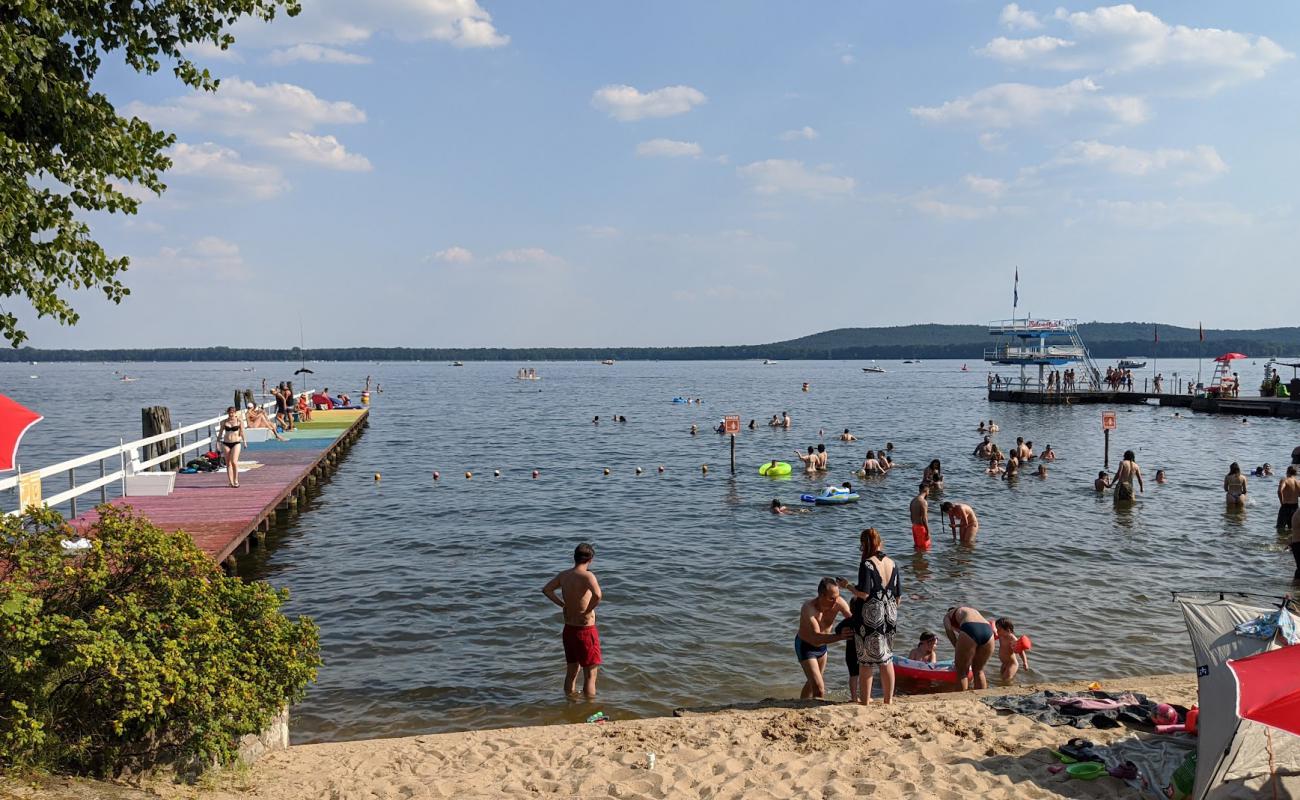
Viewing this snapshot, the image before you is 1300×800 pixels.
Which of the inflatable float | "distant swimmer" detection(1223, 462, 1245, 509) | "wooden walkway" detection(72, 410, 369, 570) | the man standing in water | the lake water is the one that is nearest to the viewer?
the lake water

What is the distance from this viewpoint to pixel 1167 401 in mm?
63875

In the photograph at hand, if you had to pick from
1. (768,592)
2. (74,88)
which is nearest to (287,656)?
(74,88)

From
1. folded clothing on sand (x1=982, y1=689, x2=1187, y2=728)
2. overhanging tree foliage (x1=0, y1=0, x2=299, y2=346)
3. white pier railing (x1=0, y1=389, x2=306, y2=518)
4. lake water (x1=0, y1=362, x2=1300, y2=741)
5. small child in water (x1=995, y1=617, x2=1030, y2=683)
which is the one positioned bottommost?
lake water (x1=0, y1=362, x2=1300, y2=741)

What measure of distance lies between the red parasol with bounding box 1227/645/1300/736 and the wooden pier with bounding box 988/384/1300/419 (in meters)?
54.7

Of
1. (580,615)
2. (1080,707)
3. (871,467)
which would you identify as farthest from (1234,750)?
(871,467)

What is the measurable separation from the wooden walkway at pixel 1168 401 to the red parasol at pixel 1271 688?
54731 millimetres

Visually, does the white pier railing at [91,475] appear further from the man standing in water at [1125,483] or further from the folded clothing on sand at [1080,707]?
the man standing in water at [1125,483]

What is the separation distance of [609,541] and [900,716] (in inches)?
498

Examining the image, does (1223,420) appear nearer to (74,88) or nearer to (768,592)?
(768,592)

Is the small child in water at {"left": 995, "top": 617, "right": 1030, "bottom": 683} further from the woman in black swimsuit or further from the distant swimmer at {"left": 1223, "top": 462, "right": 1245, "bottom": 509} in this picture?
the woman in black swimsuit

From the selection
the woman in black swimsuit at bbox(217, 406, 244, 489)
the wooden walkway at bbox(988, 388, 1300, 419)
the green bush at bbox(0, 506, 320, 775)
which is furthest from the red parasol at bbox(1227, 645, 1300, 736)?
the wooden walkway at bbox(988, 388, 1300, 419)

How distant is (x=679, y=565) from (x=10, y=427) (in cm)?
1245

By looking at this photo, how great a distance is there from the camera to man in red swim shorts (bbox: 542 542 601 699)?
1027 centimetres

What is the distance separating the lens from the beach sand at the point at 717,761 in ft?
24.0
